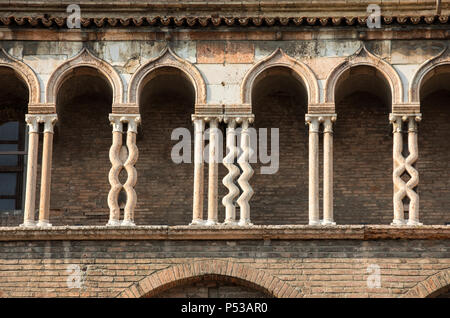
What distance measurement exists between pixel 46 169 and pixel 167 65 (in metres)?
2.40

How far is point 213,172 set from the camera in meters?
21.4

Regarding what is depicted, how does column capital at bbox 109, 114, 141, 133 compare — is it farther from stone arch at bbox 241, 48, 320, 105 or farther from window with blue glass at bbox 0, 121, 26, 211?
window with blue glass at bbox 0, 121, 26, 211

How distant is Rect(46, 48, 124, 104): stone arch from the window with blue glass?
4.99 ft

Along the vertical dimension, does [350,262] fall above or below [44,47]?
below

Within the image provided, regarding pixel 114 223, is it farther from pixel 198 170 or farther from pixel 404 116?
pixel 404 116

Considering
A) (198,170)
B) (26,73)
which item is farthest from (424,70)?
(26,73)

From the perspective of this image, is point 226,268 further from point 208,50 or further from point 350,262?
point 208,50

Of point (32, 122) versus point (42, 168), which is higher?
point (32, 122)

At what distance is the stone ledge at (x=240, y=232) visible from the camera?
20734 mm

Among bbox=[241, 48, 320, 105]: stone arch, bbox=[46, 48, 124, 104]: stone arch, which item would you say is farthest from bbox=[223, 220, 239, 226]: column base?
bbox=[46, 48, 124, 104]: stone arch

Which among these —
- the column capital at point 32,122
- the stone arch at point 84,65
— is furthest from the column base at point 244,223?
the column capital at point 32,122
